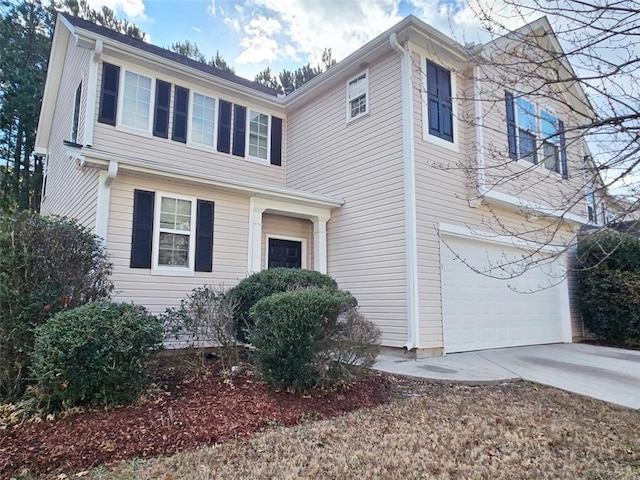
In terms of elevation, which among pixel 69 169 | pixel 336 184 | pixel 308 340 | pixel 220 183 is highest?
pixel 69 169

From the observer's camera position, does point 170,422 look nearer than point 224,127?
Yes

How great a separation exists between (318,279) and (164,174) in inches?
125

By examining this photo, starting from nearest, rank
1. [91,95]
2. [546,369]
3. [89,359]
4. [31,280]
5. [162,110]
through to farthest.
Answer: [89,359], [31,280], [546,369], [91,95], [162,110]

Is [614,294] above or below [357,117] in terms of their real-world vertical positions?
below

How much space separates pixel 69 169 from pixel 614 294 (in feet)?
43.9

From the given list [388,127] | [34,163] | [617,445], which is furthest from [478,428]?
[34,163]

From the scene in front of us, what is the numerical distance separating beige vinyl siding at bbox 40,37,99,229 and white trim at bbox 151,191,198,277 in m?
0.96

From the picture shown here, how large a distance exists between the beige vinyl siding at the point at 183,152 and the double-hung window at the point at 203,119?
0.11 metres

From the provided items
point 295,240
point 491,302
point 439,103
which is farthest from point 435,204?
point 295,240

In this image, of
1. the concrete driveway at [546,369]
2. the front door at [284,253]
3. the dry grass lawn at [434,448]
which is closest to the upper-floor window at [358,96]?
the front door at [284,253]

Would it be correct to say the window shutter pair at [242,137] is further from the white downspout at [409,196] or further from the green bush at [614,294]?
the green bush at [614,294]

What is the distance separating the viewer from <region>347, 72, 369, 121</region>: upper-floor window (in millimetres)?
8875

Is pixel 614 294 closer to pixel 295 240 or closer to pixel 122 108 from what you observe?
pixel 295 240

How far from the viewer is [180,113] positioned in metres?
9.48
